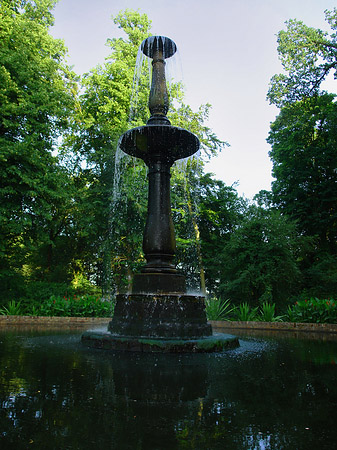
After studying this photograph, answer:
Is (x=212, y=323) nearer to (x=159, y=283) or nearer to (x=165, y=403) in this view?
(x=159, y=283)

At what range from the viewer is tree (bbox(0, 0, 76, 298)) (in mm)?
15117

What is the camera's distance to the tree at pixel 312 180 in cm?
Answer: 2306

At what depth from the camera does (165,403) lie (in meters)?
2.78

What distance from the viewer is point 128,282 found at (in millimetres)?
20734

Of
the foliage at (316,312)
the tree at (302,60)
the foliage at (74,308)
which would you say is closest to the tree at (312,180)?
the tree at (302,60)

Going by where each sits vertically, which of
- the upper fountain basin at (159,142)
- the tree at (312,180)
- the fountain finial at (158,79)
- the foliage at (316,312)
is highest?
the tree at (312,180)

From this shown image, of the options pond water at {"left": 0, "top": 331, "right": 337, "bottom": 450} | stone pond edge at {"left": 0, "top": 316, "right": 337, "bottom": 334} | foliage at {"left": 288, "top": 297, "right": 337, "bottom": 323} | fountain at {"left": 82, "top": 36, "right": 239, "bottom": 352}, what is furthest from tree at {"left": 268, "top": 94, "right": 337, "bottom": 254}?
pond water at {"left": 0, "top": 331, "right": 337, "bottom": 450}

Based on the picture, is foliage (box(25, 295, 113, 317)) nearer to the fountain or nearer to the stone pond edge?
the stone pond edge

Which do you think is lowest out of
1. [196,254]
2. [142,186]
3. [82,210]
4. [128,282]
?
[128,282]

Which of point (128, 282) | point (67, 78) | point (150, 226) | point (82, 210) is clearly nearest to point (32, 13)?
point (67, 78)

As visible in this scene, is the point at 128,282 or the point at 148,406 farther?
the point at 128,282

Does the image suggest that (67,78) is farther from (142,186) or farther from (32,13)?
(142,186)

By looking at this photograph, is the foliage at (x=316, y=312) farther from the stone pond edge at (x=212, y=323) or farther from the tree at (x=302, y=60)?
the tree at (x=302, y=60)

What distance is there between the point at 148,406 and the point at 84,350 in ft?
10.5
